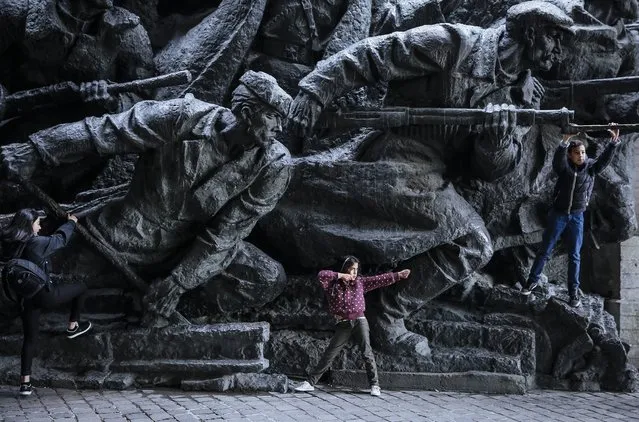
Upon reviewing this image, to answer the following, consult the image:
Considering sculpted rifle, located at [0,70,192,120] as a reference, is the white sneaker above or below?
below

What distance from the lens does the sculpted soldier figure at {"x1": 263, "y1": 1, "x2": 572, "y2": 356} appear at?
19.7 feet

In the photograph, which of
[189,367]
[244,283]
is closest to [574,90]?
[244,283]

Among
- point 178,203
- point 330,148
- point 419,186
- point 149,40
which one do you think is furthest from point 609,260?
point 149,40

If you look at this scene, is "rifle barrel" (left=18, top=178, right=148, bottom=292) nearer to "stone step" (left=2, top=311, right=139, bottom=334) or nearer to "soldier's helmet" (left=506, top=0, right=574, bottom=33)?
"stone step" (left=2, top=311, right=139, bottom=334)

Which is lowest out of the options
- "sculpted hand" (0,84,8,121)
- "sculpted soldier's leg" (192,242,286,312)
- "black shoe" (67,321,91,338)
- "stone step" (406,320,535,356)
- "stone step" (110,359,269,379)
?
"stone step" (110,359,269,379)

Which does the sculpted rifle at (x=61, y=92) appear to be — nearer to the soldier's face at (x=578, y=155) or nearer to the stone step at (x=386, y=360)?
the stone step at (x=386, y=360)

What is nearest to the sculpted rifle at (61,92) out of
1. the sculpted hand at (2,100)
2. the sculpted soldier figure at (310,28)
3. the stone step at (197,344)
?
the sculpted hand at (2,100)

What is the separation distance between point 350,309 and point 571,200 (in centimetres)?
233

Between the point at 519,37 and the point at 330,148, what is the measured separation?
196cm

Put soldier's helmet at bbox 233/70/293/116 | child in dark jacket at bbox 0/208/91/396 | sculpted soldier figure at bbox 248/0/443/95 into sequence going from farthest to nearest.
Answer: sculpted soldier figure at bbox 248/0/443/95
soldier's helmet at bbox 233/70/293/116
child in dark jacket at bbox 0/208/91/396

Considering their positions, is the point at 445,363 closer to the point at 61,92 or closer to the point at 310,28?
the point at 310,28

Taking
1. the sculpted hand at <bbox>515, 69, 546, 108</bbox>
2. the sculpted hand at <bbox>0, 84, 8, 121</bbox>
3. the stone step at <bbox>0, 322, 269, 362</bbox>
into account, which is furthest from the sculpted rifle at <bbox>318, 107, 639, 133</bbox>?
the sculpted hand at <bbox>0, 84, 8, 121</bbox>

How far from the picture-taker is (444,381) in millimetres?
6016

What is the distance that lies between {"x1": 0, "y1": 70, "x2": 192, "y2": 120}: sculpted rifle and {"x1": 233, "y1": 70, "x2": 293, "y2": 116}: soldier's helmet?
1232mm
